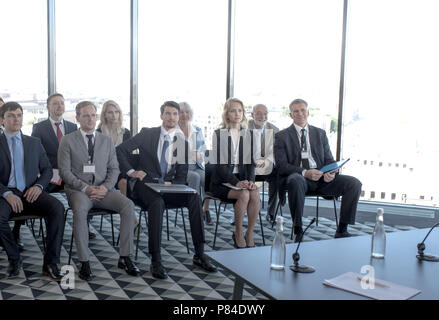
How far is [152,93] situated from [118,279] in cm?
369

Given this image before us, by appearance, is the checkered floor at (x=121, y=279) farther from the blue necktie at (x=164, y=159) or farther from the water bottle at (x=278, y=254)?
the water bottle at (x=278, y=254)

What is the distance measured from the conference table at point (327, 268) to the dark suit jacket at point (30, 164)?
2078 millimetres

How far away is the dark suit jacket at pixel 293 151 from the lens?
4623 millimetres

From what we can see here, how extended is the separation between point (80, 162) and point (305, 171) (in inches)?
85.3

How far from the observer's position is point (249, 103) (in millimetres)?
6316

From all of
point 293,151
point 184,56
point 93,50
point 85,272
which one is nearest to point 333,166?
point 293,151

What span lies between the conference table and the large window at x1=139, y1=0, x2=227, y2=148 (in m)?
4.07

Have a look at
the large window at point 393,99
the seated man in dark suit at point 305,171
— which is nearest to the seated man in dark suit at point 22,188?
the seated man in dark suit at point 305,171

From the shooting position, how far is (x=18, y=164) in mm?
3631

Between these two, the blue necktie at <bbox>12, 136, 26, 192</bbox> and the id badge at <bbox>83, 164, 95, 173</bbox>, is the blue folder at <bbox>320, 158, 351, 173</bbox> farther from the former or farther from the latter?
the blue necktie at <bbox>12, 136, 26, 192</bbox>

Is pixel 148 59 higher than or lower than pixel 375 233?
higher
